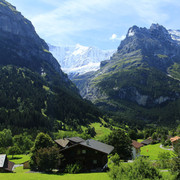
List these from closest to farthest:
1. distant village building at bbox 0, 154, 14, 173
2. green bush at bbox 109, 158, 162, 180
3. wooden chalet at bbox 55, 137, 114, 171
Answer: green bush at bbox 109, 158, 162, 180
distant village building at bbox 0, 154, 14, 173
wooden chalet at bbox 55, 137, 114, 171

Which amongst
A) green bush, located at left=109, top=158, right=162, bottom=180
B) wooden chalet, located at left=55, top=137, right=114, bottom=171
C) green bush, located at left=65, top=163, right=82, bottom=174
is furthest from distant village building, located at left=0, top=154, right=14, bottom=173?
green bush, located at left=109, top=158, right=162, bottom=180

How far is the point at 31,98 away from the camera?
200m

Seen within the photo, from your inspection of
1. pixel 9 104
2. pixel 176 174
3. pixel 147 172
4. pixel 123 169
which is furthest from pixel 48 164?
pixel 9 104

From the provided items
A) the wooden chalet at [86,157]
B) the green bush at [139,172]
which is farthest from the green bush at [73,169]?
the green bush at [139,172]

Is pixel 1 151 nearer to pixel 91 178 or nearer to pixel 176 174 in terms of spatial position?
pixel 91 178

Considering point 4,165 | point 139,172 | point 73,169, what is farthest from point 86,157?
point 139,172

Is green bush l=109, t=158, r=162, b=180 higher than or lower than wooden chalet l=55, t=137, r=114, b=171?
higher

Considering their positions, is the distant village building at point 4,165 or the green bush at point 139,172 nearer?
the green bush at point 139,172

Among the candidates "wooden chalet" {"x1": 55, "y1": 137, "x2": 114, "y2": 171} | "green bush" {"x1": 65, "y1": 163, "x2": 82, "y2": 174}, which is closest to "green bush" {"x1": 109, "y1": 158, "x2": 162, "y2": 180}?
"green bush" {"x1": 65, "y1": 163, "x2": 82, "y2": 174}

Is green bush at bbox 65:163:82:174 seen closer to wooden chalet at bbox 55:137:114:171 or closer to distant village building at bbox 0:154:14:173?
wooden chalet at bbox 55:137:114:171

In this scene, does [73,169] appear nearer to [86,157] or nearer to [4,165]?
[86,157]

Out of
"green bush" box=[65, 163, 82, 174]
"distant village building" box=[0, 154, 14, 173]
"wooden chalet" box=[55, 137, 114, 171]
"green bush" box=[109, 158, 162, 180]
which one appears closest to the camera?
"green bush" box=[109, 158, 162, 180]

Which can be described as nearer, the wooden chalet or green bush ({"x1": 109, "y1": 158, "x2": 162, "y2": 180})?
green bush ({"x1": 109, "y1": 158, "x2": 162, "y2": 180})

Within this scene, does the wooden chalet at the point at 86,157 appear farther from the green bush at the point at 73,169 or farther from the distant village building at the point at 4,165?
the distant village building at the point at 4,165
